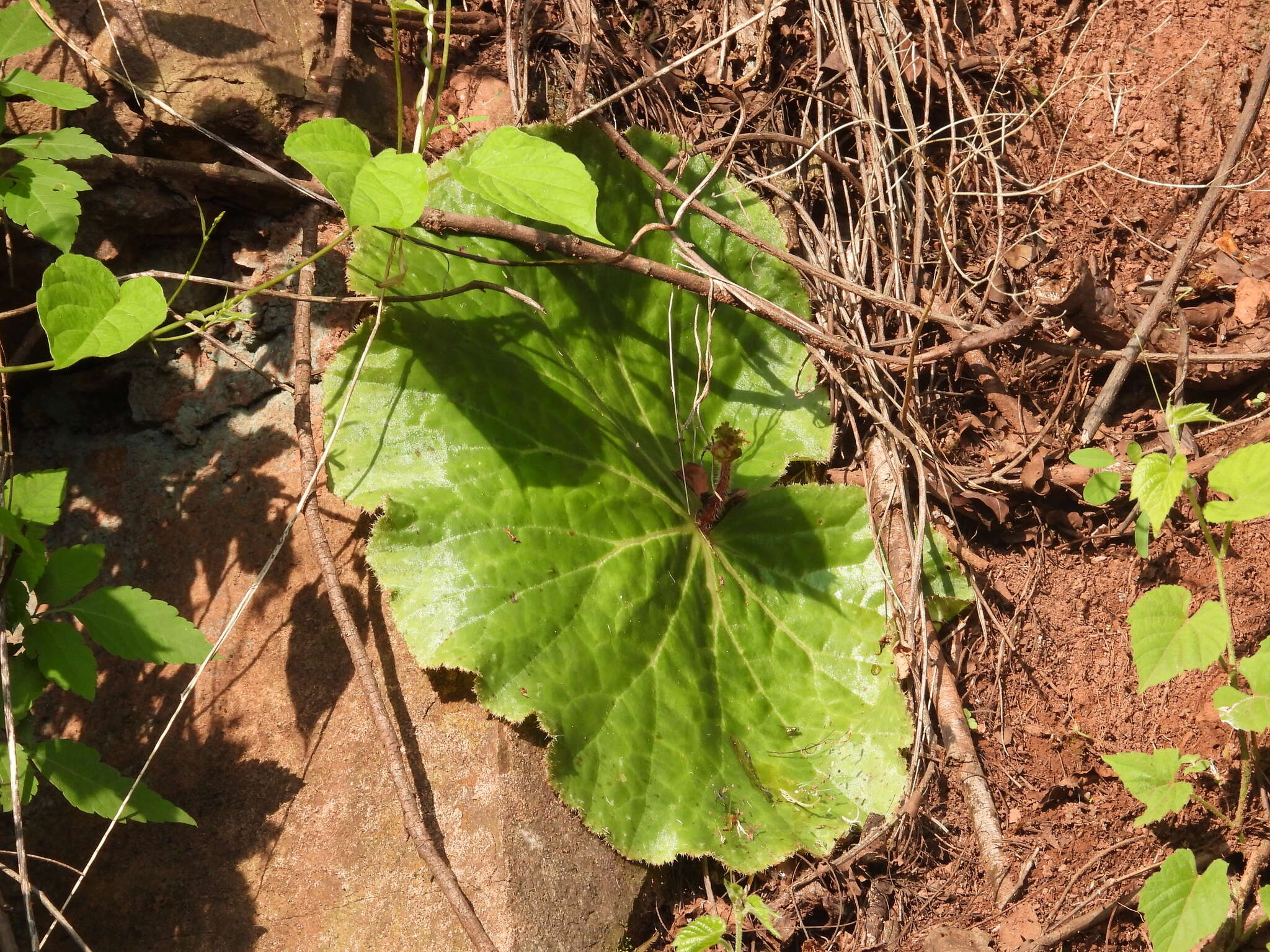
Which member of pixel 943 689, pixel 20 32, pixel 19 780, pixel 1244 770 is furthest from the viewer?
pixel 943 689

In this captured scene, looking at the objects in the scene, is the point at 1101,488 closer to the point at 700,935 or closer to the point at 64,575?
the point at 700,935

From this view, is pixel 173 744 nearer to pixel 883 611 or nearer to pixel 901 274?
pixel 883 611

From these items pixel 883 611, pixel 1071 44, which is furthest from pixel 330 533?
pixel 1071 44

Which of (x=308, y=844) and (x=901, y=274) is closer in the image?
(x=308, y=844)

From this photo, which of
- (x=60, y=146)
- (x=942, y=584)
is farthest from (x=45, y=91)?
(x=942, y=584)

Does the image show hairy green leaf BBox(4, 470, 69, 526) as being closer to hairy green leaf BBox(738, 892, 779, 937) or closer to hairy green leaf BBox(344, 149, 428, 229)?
hairy green leaf BBox(344, 149, 428, 229)

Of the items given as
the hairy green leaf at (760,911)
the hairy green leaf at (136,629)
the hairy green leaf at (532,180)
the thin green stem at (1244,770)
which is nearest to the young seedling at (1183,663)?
the thin green stem at (1244,770)
